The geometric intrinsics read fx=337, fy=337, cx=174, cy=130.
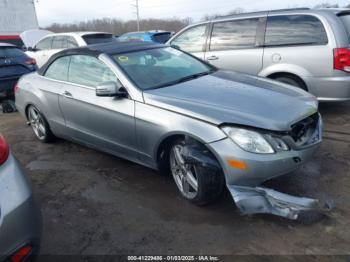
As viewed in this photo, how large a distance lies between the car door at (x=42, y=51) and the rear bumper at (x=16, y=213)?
9554 millimetres

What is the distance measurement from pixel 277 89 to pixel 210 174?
4.08ft

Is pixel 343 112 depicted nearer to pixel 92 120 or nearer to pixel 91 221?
pixel 92 120

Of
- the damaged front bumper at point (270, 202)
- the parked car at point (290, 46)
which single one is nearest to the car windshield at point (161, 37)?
the parked car at point (290, 46)

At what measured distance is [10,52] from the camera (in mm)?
7781

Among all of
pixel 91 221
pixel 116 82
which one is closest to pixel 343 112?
pixel 116 82

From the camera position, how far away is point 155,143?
334cm

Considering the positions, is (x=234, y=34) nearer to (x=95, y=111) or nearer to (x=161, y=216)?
(x=95, y=111)

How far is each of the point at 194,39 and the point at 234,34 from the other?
865mm

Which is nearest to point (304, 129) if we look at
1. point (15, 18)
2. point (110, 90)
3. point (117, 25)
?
point (110, 90)

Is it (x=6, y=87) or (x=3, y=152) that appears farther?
(x=6, y=87)

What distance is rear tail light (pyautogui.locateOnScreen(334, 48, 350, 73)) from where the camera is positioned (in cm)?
483

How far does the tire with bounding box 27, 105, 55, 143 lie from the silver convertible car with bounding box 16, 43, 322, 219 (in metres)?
0.29

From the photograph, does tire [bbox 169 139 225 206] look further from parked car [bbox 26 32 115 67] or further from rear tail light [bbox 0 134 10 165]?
parked car [bbox 26 32 115 67]

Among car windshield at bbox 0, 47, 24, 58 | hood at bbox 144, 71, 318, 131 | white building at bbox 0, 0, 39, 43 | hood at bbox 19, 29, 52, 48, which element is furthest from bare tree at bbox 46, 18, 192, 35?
hood at bbox 144, 71, 318, 131
